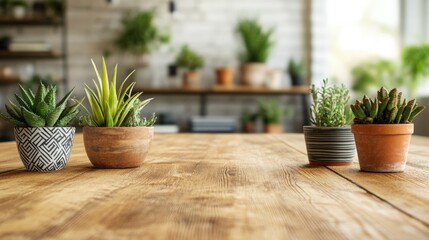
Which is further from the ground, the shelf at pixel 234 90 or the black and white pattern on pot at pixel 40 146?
the shelf at pixel 234 90

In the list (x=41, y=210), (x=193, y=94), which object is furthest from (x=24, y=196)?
(x=193, y=94)

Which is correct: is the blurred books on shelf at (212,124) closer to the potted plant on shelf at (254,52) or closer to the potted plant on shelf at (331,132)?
the potted plant on shelf at (254,52)

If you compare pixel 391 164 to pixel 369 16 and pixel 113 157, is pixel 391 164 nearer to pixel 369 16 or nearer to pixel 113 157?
pixel 113 157

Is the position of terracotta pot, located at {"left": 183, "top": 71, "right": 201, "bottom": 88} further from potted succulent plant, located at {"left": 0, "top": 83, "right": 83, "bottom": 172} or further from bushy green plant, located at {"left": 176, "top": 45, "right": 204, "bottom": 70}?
potted succulent plant, located at {"left": 0, "top": 83, "right": 83, "bottom": 172}

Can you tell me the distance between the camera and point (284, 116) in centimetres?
494

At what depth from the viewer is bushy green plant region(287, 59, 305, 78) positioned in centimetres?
462

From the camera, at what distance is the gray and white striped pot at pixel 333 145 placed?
1.03 m

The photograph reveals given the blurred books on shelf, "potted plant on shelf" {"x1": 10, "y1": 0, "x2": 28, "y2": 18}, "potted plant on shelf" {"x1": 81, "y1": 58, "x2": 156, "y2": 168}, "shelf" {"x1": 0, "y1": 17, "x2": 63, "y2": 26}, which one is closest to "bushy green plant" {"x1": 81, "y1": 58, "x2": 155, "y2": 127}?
"potted plant on shelf" {"x1": 81, "y1": 58, "x2": 156, "y2": 168}

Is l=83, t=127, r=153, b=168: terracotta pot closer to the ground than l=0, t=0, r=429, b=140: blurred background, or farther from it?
closer to the ground

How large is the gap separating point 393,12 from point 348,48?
0.52m

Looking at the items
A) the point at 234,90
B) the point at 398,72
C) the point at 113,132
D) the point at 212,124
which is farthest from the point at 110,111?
the point at 398,72

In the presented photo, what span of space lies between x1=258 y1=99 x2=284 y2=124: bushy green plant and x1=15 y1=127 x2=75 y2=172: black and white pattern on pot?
3715 mm

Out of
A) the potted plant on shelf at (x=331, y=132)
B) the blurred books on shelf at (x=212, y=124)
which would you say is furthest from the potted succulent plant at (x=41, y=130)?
the blurred books on shelf at (x=212, y=124)

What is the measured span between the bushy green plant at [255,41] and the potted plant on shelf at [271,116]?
40 cm
